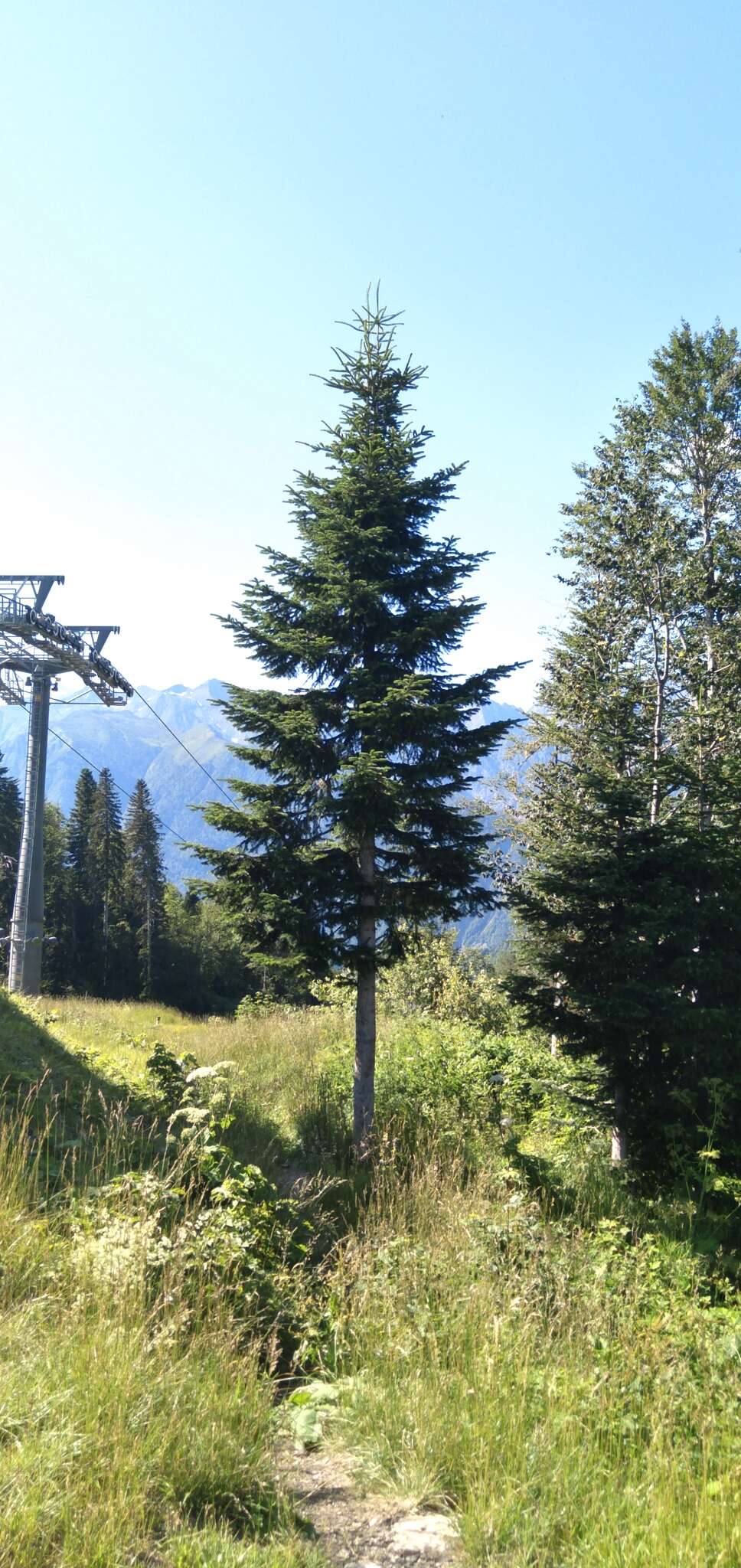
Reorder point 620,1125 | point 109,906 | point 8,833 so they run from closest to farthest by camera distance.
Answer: point 620,1125, point 8,833, point 109,906

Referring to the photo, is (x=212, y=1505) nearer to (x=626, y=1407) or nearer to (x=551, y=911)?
(x=626, y=1407)

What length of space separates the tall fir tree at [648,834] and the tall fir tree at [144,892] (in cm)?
4247

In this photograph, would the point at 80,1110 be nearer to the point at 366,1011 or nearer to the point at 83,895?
the point at 366,1011

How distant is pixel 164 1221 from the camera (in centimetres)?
497

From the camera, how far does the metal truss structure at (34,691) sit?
50.1ft

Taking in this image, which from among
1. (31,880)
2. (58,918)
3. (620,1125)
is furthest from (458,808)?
(58,918)

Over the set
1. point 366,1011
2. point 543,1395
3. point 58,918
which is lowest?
point 543,1395

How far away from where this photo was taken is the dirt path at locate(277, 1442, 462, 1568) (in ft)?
9.02

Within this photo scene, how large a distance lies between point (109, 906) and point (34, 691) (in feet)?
122

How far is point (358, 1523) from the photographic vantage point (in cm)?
296

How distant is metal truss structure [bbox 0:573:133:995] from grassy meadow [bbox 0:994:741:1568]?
9892 millimetres

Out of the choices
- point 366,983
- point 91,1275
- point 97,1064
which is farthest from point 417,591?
point 91,1275

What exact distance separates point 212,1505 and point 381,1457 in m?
0.87

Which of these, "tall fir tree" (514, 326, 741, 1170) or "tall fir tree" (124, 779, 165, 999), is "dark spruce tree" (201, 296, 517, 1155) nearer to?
"tall fir tree" (514, 326, 741, 1170)
